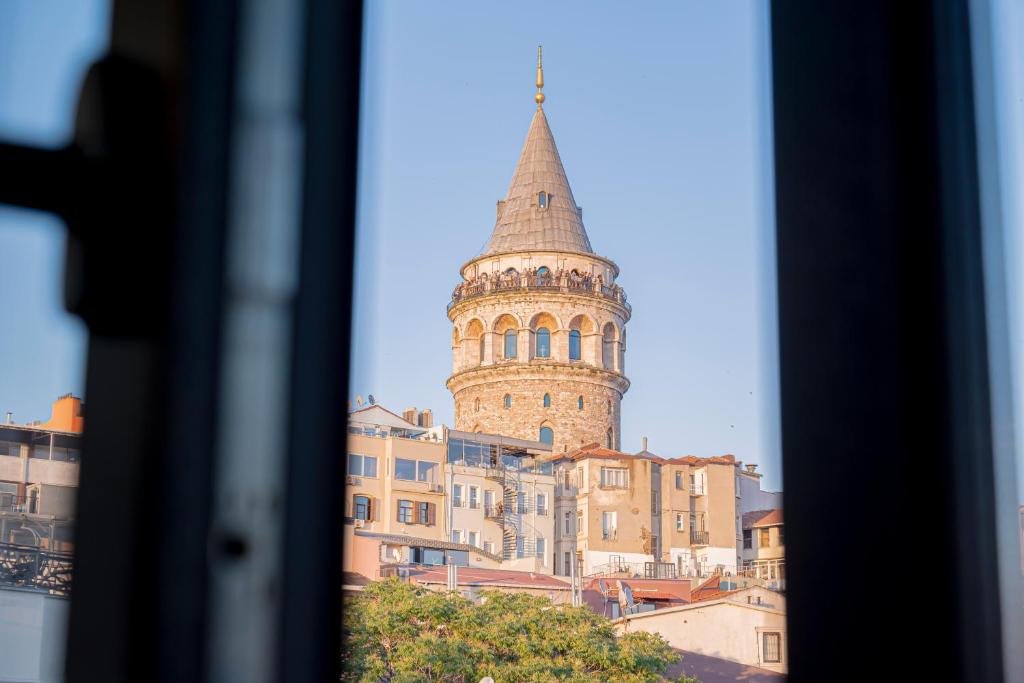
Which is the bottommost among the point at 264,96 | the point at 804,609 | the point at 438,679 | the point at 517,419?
the point at 438,679

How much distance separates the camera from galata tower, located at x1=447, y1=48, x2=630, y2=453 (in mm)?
23047

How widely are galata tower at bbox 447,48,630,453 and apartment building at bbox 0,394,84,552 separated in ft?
73.2

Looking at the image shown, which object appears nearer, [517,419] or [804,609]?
[804,609]

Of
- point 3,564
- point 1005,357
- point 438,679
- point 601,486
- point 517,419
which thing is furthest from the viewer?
point 517,419

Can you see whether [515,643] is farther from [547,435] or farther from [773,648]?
[547,435]

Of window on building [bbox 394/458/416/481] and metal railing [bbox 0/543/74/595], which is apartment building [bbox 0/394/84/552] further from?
window on building [bbox 394/458/416/481]

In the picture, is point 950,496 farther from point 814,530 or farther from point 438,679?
point 438,679

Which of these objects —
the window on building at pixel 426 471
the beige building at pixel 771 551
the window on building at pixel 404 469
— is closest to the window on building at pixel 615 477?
the window on building at pixel 426 471

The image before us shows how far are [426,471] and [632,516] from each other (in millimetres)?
5499

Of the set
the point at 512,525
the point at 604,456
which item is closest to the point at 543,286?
the point at 604,456

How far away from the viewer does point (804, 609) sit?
0.67 meters

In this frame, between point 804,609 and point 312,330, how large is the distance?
320 mm

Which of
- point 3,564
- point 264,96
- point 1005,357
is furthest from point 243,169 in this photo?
point 1005,357

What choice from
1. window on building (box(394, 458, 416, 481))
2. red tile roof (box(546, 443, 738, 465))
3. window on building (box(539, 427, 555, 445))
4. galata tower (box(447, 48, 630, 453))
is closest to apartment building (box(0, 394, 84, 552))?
window on building (box(394, 458, 416, 481))
